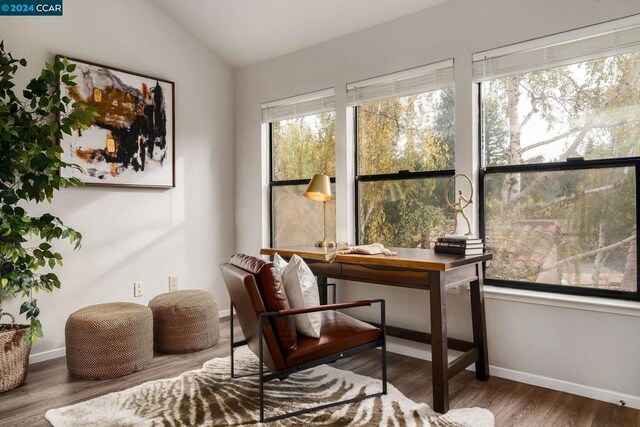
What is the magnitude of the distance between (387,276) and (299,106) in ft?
6.73

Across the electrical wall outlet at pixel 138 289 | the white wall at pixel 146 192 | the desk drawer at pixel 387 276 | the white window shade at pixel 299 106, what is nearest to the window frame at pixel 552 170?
the desk drawer at pixel 387 276

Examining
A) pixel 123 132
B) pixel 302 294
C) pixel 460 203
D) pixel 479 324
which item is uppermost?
pixel 123 132

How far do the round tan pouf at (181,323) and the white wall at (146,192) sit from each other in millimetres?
549

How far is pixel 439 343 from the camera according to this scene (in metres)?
2.30

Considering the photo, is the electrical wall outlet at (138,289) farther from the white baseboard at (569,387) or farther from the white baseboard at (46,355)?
the white baseboard at (569,387)

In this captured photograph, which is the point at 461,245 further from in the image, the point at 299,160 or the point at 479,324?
the point at 299,160

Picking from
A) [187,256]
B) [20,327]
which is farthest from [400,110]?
[20,327]

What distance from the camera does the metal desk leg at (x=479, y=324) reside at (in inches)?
106

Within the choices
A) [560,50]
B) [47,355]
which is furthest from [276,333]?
[560,50]

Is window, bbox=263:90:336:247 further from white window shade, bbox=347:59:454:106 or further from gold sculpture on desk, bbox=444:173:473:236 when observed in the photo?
gold sculpture on desk, bbox=444:173:473:236

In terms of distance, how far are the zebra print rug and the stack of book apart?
87cm

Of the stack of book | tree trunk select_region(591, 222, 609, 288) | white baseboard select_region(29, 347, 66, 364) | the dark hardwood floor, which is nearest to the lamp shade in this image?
the stack of book

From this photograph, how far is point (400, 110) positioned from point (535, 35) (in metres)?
1.02

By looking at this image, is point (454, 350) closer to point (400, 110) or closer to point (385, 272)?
point (385, 272)
